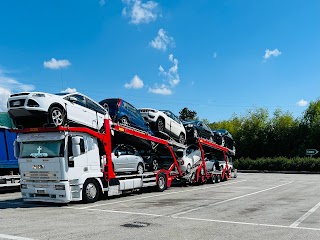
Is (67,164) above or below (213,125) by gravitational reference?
below

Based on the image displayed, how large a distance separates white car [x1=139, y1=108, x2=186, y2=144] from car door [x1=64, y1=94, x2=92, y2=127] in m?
4.55

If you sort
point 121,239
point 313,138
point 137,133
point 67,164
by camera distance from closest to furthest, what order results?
1. point 121,239
2. point 67,164
3. point 137,133
4. point 313,138

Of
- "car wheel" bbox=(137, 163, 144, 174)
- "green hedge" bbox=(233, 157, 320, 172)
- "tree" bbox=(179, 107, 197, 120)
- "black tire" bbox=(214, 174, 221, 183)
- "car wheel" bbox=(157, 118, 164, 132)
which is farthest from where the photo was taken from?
"tree" bbox=(179, 107, 197, 120)

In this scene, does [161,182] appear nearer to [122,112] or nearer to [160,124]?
[160,124]

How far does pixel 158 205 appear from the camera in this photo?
11859mm

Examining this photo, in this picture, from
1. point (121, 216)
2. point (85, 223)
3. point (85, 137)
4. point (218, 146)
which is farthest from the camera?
point (218, 146)

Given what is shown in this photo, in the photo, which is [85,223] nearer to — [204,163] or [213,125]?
[204,163]

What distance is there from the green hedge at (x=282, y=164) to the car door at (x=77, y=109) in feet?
113

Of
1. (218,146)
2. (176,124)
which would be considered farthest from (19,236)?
(218,146)

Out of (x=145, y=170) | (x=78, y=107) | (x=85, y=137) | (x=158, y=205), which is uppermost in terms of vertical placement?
(x=78, y=107)

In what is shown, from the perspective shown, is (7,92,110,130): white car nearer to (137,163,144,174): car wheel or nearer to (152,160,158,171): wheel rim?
(137,163,144,174): car wheel

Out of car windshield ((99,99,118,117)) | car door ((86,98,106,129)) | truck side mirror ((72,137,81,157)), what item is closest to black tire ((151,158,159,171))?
car windshield ((99,99,118,117))

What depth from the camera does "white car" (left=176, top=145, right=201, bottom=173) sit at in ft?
63.3

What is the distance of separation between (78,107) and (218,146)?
43.2ft
